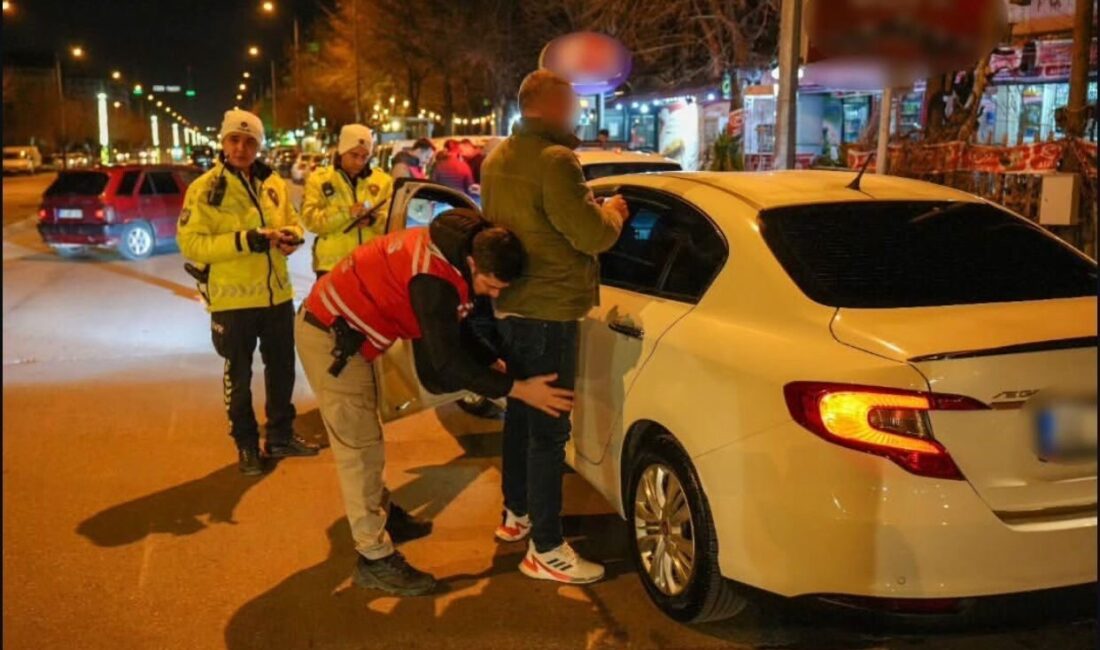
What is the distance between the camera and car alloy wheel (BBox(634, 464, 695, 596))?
11.2 feet

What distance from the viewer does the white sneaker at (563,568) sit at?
3.95 m

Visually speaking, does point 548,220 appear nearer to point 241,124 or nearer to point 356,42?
point 241,124

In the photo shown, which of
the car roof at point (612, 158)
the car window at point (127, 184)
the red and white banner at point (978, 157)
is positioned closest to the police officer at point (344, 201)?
the car roof at point (612, 158)

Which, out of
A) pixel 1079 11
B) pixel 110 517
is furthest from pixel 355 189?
pixel 1079 11

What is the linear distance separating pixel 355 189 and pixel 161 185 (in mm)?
11282

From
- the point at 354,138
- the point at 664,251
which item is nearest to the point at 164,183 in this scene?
the point at 354,138

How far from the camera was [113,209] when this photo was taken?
15.1 m

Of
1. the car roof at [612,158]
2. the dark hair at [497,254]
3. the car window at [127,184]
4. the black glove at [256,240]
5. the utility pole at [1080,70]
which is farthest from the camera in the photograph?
the car window at [127,184]

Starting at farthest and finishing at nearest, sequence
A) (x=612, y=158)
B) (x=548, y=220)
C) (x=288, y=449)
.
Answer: (x=612, y=158) → (x=288, y=449) → (x=548, y=220)

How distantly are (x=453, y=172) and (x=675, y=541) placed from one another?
32.3ft

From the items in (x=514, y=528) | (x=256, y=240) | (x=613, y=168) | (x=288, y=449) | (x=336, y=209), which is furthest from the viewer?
(x=613, y=168)

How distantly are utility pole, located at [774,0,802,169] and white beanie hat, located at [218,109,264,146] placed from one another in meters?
4.74

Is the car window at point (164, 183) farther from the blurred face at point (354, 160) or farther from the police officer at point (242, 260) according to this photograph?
the police officer at point (242, 260)

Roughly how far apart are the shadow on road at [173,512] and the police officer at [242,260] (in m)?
0.22
